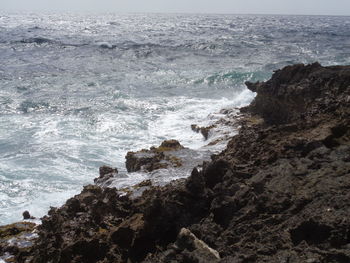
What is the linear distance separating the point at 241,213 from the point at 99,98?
744 inches

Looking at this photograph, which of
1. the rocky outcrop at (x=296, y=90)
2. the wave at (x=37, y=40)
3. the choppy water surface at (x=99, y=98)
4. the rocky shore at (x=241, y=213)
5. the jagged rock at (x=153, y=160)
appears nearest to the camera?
the rocky shore at (x=241, y=213)

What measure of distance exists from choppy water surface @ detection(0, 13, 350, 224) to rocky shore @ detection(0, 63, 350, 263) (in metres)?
3.83

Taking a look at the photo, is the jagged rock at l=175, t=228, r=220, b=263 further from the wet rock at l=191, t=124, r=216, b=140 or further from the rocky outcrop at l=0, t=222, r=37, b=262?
the wet rock at l=191, t=124, r=216, b=140

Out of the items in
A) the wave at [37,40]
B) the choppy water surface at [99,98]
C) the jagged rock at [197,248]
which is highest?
the jagged rock at [197,248]

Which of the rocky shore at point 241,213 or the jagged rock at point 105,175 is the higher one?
the rocky shore at point 241,213

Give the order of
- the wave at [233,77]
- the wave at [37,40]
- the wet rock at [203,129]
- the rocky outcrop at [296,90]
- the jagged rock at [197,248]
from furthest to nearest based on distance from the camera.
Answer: the wave at [37,40]
the wave at [233,77]
the wet rock at [203,129]
the rocky outcrop at [296,90]
the jagged rock at [197,248]

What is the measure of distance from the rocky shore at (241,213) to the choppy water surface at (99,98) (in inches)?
151

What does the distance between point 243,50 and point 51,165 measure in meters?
33.8

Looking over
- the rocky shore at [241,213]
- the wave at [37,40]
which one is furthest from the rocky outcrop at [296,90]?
the wave at [37,40]

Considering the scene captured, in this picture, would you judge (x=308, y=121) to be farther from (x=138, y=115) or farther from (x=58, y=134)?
(x=138, y=115)

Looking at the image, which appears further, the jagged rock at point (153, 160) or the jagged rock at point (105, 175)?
the jagged rock at point (153, 160)

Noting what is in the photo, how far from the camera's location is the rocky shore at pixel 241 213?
411cm

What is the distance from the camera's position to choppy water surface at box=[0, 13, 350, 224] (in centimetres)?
1270

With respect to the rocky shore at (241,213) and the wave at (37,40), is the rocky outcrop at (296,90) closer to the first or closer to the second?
the rocky shore at (241,213)
